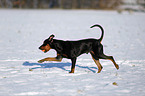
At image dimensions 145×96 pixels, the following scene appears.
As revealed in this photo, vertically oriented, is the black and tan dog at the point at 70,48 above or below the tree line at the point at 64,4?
below

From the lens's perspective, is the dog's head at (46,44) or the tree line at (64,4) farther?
the tree line at (64,4)

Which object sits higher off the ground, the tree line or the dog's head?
the tree line

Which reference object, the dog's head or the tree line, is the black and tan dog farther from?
the tree line

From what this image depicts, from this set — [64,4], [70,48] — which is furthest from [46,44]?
[64,4]

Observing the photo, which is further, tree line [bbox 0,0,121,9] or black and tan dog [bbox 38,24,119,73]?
tree line [bbox 0,0,121,9]

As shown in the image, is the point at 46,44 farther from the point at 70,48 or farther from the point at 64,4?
the point at 64,4

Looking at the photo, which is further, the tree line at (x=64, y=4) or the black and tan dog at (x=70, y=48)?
the tree line at (x=64, y=4)

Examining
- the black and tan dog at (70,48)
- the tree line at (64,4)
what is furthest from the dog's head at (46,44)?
the tree line at (64,4)

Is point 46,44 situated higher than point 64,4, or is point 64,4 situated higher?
point 64,4

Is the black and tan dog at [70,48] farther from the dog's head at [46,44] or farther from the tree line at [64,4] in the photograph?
the tree line at [64,4]

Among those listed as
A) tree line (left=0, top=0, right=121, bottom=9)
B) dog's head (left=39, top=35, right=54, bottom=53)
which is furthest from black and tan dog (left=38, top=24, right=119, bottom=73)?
tree line (left=0, top=0, right=121, bottom=9)

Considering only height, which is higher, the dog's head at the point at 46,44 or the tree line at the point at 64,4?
the tree line at the point at 64,4

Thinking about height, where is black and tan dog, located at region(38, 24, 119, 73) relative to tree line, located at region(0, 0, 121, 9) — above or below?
below

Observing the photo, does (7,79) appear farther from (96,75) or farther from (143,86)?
(143,86)
